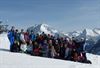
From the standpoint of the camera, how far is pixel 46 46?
2130 cm

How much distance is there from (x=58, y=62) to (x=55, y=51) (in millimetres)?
3266

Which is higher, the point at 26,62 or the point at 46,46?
the point at 46,46

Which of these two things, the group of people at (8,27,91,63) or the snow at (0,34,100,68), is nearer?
the snow at (0,34,100,68)

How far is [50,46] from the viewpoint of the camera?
21297mm

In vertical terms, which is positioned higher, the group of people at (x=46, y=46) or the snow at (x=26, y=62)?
the group of people at (x=46, y=46)

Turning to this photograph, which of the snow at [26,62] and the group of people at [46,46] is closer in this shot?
the snow at [26,62]

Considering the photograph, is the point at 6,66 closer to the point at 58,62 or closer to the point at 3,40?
the point at 58,62

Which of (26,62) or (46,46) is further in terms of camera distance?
(46,46)

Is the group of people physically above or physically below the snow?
above

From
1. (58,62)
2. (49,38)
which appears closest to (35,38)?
(49,38)

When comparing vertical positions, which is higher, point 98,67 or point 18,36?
point 18,36

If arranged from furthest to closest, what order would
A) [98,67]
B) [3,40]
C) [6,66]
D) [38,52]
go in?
[3,40]
[38,52]
[98,67]
[6,66]

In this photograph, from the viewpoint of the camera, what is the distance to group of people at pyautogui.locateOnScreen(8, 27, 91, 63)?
21.1 meters

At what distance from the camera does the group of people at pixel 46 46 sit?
69.1 ft
